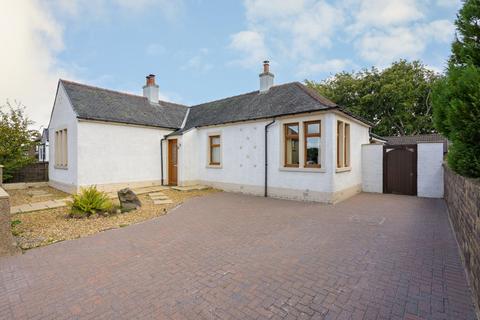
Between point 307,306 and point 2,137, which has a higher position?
point 2,137

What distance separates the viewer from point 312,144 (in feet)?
31.8

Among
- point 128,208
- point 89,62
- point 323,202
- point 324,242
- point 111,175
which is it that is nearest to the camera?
point 324,242

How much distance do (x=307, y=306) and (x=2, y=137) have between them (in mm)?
16350

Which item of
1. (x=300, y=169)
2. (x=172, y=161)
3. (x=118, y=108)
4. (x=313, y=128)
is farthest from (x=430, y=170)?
(x=118, y=108)

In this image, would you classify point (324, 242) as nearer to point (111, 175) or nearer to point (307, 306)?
point (307, 306)

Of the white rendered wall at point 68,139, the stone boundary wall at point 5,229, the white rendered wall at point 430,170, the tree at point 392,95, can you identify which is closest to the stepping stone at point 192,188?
the white rendered wall at point 68,139

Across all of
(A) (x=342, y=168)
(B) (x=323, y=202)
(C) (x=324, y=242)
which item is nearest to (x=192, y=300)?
(C) (x=324, y=242)

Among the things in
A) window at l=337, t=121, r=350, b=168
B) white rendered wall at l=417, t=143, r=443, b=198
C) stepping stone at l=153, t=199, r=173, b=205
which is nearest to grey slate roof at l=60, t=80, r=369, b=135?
window at l=337, t=121, r=350, b=168

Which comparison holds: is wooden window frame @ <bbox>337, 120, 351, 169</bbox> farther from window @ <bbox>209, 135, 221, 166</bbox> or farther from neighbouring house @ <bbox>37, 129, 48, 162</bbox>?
neighbouring house @ <bbox>37, 129, 48, 162</bbox>

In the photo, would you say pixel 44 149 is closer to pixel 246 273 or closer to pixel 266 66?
pixel 266 66

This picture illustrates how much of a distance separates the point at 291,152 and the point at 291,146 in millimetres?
259

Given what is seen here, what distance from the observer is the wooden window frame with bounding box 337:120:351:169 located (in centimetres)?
994

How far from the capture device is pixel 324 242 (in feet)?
16.4

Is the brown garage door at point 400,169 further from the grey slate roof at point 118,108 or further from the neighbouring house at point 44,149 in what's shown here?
the neighbouring house at point 44,149
